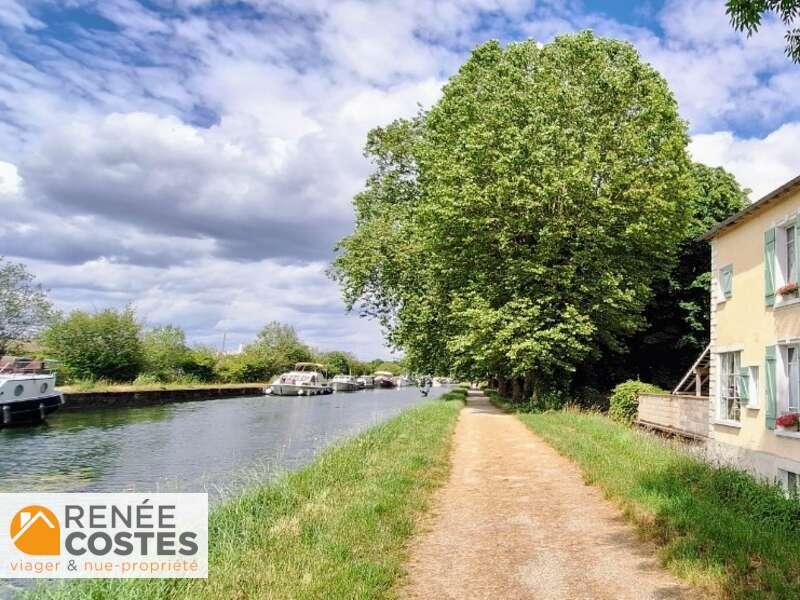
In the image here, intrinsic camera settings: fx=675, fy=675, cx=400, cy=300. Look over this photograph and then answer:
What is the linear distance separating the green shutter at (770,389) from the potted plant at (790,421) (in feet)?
1.86

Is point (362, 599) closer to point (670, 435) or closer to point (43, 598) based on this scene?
point (43, 598)

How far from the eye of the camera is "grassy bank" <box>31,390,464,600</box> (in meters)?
6.27

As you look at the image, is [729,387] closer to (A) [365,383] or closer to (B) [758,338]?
(B) [758,338]

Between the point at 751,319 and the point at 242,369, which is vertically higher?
the point at 751,319

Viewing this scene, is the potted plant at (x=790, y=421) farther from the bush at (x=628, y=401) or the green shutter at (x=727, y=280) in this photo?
the bush at (x=628, y=401)

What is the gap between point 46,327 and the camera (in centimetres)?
5647

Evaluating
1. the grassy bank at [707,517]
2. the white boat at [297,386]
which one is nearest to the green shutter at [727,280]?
the grassy bank at [707,517]

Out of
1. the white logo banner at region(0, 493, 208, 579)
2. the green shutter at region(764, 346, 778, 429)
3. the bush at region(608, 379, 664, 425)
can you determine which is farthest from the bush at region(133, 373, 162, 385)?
the white logo banner at region(0, 493, 208, 579)

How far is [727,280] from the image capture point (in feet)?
61.3

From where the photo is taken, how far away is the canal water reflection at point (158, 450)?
57.9 ft

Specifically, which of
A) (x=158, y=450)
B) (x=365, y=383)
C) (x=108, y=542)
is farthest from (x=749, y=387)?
(x=365, y=383)

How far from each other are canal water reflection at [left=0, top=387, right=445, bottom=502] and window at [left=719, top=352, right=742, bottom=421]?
35.3 feet

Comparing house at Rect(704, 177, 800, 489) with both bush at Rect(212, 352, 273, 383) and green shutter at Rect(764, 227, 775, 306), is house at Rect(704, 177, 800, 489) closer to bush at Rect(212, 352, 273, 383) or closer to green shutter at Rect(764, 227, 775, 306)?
green shutter at Rect(764, 227, 775, 306)

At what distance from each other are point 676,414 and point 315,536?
17.5m
